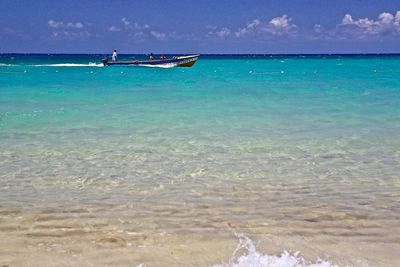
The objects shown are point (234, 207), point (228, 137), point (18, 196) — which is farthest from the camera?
point (228, 137)

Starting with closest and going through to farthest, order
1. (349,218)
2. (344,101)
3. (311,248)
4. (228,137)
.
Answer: (311,248), (349,218), (228,137), (344,101)

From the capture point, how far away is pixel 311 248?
13.8ft

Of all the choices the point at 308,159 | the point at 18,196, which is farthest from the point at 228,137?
the point at 18,196

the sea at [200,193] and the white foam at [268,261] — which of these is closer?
the white foam at [268,261]

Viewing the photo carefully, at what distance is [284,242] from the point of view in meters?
4.34

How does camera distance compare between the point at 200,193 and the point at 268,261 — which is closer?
the point at 268,261

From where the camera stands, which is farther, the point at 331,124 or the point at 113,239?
the point at 331,124

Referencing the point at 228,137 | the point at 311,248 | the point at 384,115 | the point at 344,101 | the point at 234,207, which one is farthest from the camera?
the point at 344,101

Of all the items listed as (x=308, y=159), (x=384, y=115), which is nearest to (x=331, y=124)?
(x=384, y=115)

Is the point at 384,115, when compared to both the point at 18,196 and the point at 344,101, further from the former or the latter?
the point at 18,196

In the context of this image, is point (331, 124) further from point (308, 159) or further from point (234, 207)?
point (234, 207)

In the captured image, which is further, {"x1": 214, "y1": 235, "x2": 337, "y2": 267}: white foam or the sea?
the sea

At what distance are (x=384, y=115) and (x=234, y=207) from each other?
990cm

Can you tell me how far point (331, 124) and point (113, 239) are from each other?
8823 millimetres
